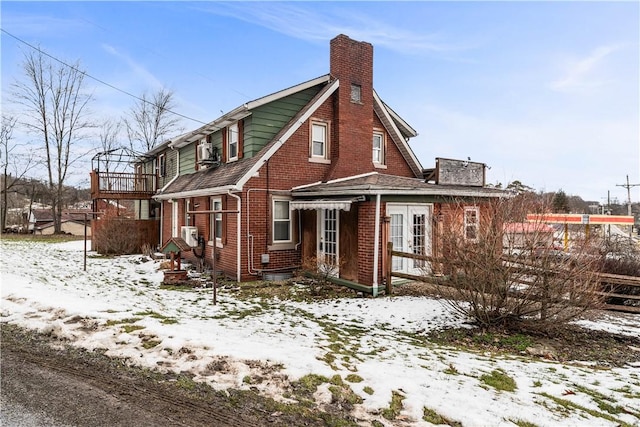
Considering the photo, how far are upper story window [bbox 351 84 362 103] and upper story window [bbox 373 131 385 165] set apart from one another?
1.89 meters

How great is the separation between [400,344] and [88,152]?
135 ft

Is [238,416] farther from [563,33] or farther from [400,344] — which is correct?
[563,33]

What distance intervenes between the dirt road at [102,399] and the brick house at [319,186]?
18.3 feet

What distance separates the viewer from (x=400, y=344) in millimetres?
6848

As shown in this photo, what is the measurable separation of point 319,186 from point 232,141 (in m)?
4.49

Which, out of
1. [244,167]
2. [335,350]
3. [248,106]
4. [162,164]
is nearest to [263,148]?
[244,167]

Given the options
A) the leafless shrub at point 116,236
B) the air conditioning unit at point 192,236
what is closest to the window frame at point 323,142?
the air conditioning unit at point 192,236

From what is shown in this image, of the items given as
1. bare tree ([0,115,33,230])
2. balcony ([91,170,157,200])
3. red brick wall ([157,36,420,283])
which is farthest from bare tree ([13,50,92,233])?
red brick wall ([157,36,420,283])

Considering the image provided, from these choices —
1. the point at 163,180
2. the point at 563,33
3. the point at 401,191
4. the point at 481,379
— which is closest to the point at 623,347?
the point at 481,379

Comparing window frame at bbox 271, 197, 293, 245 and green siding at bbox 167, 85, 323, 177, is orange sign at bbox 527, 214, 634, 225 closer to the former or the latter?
window frame at bbox 271, 197, 293, 245

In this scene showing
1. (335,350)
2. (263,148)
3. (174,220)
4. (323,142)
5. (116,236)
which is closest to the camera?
(335,350)

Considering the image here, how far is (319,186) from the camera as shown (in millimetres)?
13086

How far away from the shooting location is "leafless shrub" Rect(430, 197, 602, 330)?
723 centimetres

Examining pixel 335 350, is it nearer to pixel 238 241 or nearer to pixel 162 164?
pixel 238 241
